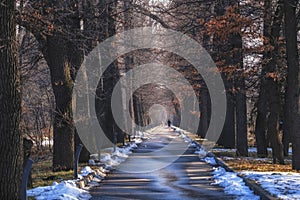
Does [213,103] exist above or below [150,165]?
above

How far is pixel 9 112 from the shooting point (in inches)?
381

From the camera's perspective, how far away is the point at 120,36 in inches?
1239

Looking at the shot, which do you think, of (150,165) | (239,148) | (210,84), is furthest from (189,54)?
(150,165)

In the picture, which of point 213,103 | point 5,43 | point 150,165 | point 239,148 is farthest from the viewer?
point 213,103

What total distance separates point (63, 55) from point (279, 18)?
834 cm

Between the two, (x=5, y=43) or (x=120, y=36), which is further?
(x=120, y=36)

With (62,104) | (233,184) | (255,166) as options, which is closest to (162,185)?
(233,184)

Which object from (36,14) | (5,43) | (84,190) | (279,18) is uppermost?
(279,18)

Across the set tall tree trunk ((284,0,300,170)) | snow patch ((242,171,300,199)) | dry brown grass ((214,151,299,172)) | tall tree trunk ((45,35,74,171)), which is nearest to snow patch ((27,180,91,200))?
snow patch ((242,171,300,199))

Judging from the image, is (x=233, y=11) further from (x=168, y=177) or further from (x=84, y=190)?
(x=84, y=190)

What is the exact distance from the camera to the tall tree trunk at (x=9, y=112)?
9.55 m

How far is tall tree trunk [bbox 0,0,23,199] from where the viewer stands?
9.55m

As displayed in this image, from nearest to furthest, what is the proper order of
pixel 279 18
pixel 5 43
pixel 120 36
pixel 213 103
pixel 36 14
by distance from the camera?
pixel 5 43
pixel 36 14
pixel 279 18
pixel 120 36
pixel 213 103

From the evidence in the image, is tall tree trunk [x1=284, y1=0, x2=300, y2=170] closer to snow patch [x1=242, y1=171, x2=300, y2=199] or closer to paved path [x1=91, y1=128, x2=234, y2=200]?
snow patch [x1=242, y1=171, x2=300, y2=199]
